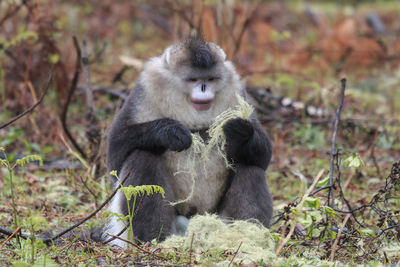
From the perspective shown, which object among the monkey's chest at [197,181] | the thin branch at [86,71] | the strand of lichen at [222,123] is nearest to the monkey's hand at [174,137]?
the strand of lichen at [222,123]

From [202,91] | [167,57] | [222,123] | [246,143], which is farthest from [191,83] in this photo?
[246,143]

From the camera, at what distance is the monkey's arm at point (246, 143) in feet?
16.0

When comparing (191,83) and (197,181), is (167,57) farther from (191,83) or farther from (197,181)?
(197,181)

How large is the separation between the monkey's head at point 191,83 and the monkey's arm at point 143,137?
0.87ft

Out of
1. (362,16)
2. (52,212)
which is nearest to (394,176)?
A: (52,212)

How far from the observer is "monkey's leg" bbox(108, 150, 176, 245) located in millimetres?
4695

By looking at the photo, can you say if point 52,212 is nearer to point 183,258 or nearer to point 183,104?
point 183,104

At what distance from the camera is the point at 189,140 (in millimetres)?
4742

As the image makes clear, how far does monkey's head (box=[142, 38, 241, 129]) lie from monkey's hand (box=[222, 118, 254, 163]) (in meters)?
0.27

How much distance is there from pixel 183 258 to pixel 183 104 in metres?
1.59

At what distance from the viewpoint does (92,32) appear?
49.8ft

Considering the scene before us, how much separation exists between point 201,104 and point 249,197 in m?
0.93

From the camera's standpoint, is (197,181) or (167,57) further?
(167,57)

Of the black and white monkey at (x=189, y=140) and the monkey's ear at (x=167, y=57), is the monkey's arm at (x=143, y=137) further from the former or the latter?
the monkey's ear at (x=167, y=57)
